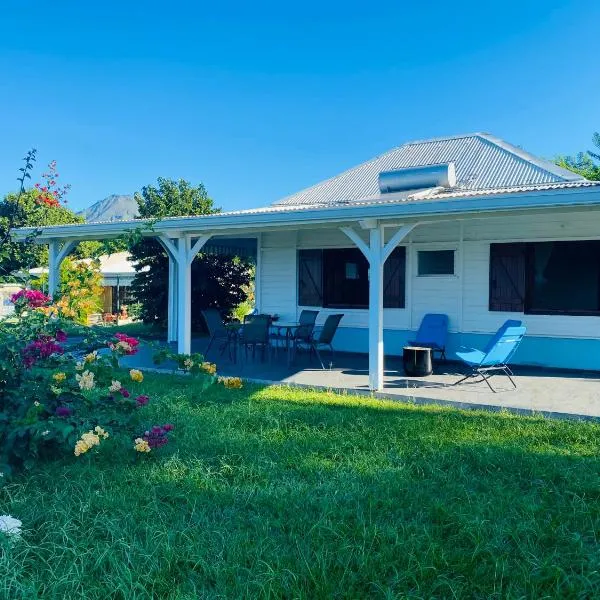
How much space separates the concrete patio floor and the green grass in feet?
3.89

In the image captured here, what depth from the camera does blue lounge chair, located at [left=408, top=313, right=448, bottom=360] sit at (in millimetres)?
10000

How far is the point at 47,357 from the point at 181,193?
15.7 meters

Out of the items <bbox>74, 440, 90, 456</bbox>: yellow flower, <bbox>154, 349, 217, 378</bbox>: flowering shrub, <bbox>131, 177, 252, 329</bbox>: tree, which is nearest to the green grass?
<bbox>74, 440, 90, 456</bbox>: yellow flower

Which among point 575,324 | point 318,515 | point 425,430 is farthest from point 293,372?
point 318,515

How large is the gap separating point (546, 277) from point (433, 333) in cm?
212

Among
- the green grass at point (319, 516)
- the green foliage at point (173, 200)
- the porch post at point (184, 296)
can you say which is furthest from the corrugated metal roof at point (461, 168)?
the green grass at point (319, 516)

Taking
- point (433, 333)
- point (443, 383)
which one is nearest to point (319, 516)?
point (443, 383)

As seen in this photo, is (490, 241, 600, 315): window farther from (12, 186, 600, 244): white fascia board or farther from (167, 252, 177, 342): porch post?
(167, 252, 177, 342): porch post

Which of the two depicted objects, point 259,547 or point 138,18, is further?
point 138,18

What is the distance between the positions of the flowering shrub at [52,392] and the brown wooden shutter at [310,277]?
24.6 feet

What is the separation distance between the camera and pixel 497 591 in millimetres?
2609

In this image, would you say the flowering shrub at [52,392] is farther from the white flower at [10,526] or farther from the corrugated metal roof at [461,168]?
the corrugated metal roof at [461,168]

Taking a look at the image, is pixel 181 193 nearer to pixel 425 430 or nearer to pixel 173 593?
pixel 425 430

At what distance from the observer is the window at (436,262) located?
10438 millimetres
